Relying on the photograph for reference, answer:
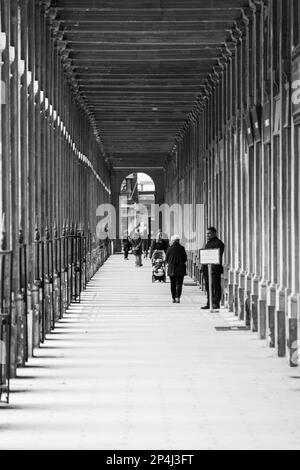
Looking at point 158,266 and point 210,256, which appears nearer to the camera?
point 210,256

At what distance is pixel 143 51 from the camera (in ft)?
88.6

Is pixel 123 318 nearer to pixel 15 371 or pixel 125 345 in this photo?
pixel 125 345

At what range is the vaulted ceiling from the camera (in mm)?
22266

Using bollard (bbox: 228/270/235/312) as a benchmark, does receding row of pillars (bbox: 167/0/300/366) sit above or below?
above

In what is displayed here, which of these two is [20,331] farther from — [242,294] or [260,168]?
[242,294]

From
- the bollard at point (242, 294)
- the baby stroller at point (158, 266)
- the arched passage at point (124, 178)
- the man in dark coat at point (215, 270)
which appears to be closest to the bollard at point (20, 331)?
the bollard at point (242, 294)

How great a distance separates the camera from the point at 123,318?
23047 mm

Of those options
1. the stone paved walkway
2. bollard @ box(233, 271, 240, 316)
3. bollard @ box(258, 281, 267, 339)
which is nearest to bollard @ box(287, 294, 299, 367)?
the stone paved walkway

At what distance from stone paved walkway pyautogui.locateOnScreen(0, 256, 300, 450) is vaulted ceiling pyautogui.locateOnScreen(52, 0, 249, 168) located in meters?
5.72

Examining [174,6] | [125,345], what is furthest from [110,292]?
[125,345]

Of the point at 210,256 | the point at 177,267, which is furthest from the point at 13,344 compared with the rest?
the point at 177,267

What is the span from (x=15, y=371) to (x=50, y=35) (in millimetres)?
11194

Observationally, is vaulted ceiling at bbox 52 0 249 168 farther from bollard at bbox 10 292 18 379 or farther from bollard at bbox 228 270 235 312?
bollard at bbox 10 292 18 379

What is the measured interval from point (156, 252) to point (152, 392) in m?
25.1
